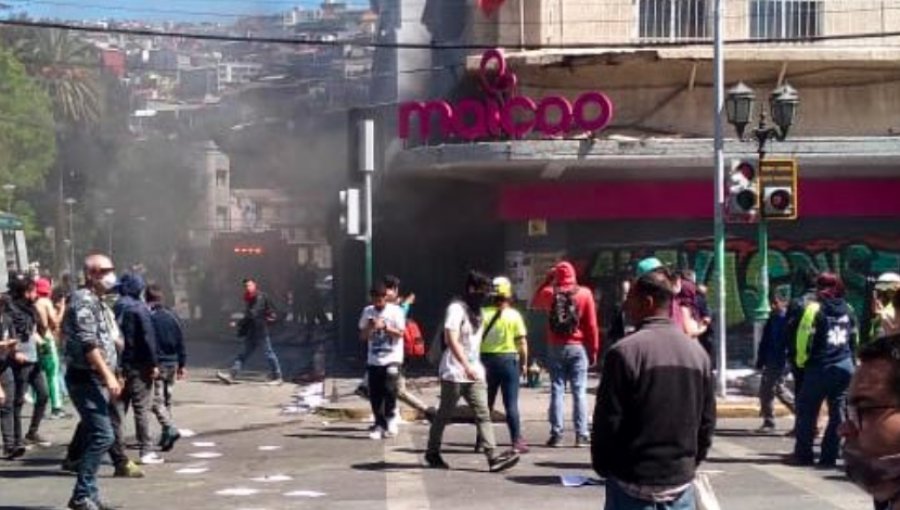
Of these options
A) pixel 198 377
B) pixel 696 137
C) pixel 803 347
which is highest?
pixel 696 137

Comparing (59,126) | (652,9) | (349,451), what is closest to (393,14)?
(652,9)

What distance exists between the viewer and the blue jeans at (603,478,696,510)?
21.4ft

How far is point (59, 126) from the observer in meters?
68.0

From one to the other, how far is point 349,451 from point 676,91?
1153cm

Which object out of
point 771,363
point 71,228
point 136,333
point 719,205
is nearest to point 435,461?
point 136,333

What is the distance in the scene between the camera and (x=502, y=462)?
42.7 feet

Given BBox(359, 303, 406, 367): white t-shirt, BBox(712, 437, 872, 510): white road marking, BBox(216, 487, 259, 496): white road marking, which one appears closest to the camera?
BBox(712, 437, 872, 510): white road marking

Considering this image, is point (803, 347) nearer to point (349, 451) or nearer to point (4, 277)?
point (349, 451)

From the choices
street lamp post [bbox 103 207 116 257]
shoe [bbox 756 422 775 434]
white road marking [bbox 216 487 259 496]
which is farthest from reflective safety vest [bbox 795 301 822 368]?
street lamp post [bbox 103 207 116 257]

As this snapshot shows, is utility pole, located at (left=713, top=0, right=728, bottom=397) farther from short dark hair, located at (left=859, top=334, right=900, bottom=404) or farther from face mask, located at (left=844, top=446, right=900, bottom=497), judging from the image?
face mask, located at (left=844, top=446, right=900, bottom=497)

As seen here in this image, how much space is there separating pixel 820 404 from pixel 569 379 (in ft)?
7.82

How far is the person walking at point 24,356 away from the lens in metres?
14.6

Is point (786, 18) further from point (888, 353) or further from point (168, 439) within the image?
point (888, 353)

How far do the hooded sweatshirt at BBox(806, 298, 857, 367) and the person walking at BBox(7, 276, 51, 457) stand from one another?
6907 millimetres
